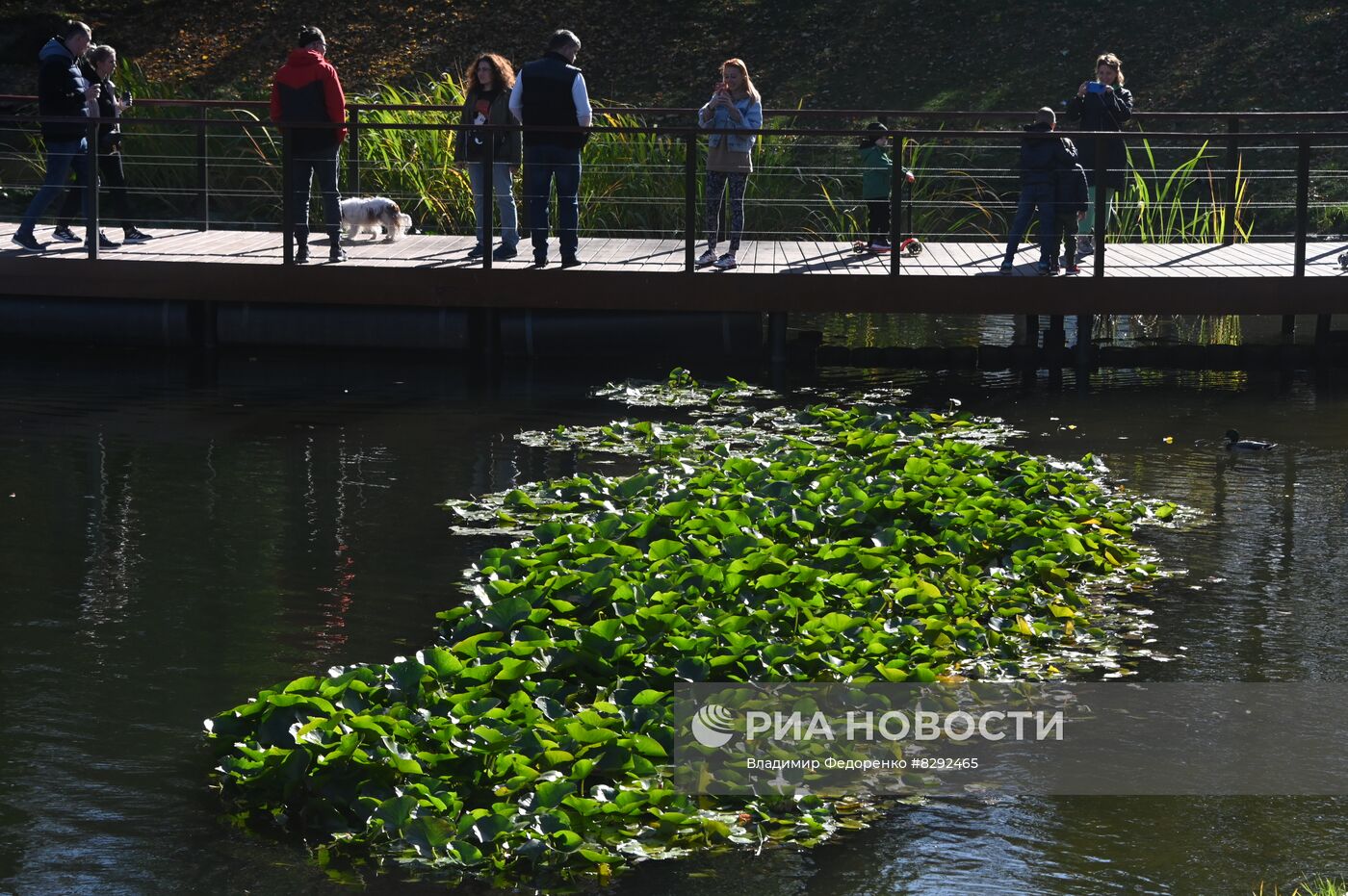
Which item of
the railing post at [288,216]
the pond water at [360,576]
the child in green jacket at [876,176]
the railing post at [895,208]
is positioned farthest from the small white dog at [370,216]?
the railing post at [895,208]

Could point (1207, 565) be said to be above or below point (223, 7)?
below

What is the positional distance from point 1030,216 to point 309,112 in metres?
5.65

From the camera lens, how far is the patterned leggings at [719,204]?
1480 centimetres

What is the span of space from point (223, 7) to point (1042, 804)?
81.6 ft

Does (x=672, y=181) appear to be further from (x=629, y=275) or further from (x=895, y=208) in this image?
(x=895, y=208)

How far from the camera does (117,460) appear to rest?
36.9 ft

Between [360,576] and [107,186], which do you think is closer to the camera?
[360,576]

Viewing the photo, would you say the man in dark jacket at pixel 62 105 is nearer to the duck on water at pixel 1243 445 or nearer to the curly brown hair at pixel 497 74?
the curly brown hair at pixel 497 74

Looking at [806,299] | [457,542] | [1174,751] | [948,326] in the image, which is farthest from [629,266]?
[1174,751]

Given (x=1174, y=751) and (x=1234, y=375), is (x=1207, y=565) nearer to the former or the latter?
(x=1174, y=751)

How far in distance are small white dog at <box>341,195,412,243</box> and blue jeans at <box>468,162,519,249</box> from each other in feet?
2.90

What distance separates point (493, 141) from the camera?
47.1 feet

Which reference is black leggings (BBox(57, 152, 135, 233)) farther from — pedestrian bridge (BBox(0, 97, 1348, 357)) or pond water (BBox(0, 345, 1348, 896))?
pond water (BBox(0, 345, 1348, 896))

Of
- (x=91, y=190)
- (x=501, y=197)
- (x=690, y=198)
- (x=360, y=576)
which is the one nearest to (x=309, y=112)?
(x=501, y=197)
